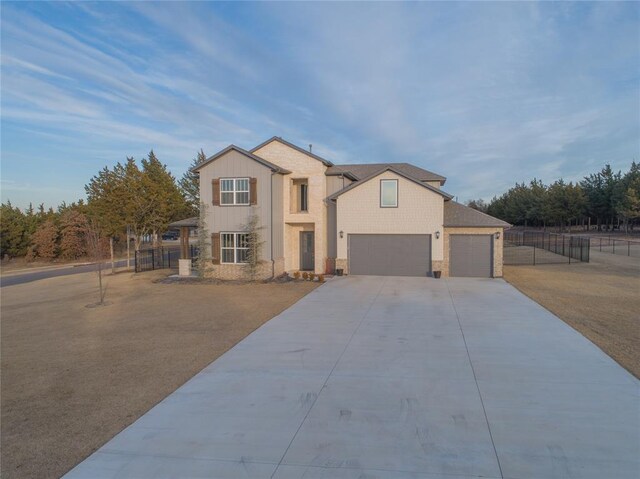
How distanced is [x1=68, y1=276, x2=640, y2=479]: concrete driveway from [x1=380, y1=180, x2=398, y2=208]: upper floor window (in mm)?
11182

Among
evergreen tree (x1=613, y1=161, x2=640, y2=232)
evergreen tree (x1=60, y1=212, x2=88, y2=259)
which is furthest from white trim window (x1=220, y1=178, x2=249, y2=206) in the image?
evergreen tree (x1=613, y1=161, x2=640, y2=232)

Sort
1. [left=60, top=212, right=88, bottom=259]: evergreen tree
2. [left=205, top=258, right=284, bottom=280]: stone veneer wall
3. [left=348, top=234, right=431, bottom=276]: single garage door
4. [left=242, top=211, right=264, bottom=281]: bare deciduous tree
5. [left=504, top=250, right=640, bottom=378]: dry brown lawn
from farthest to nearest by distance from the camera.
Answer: [left=60, top=212, right=88, bottom=259]: evergreen tree, [left=348, top=234, right=431, bottom=276]: single garage door, [left=205, top=258, right=284, bottom=280]: stone veneer wall, [left=242, top=211, right=264, bottom=281]: bare deciduous tree, [left=504, top=250, right=640, bottom=378]: dry brown lawn

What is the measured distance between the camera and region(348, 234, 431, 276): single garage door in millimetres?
20484

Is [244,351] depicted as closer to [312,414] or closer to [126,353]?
[126,353]

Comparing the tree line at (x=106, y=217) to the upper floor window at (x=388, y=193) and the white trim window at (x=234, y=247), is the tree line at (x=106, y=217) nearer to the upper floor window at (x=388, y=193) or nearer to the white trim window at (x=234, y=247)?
the white trim window at (x=234, y=247)

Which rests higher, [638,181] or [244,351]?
[638,181]

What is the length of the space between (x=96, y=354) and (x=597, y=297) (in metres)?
15.8

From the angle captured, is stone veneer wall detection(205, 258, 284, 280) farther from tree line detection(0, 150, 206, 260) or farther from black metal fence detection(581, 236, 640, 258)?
black metal fence detection(581, 236, 640, 258)

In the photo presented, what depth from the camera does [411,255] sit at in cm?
2059

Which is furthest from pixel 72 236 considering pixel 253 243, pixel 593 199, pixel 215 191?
pixel 593 199

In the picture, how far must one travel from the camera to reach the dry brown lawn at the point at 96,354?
524 centimetres

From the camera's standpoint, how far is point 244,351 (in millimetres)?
8695

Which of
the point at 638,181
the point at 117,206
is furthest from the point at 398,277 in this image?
the point at 638,181

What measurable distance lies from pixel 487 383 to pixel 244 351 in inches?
189
